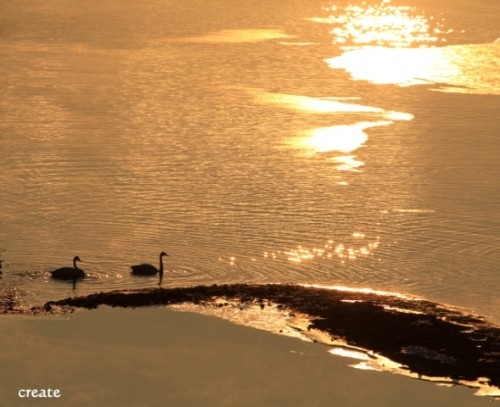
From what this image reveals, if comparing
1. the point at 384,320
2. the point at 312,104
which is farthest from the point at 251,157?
the point at 384,320

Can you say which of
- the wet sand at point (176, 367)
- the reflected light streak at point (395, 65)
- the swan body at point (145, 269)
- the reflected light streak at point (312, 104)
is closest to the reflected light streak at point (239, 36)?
the reflected light streak at point (395, 65)

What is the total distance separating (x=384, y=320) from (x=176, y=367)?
6538 mm

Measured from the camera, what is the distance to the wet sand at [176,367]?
32750 millimetres

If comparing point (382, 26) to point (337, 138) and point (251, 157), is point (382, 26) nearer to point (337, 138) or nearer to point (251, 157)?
point (337, 138)

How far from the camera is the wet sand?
32750 mm

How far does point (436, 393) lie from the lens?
3272 centimetres

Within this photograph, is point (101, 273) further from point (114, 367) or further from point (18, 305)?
point (114, 367)

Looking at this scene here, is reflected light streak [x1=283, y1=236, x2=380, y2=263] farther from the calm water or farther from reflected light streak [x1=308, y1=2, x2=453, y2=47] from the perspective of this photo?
reflected light streak [x1=308, y1=2, x2=453, y2=47]

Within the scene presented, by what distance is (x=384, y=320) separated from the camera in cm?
3756

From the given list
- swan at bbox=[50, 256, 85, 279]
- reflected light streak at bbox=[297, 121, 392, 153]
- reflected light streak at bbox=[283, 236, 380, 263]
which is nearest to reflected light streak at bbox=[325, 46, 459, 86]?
reflected light streak at bbox=[297, 121, 392, 153]

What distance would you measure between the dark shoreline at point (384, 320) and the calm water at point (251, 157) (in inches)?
59.4

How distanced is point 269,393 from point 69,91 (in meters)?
45.3

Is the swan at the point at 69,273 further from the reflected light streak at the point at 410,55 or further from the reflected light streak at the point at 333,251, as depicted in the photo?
the reflected light streak at the point at 410,55

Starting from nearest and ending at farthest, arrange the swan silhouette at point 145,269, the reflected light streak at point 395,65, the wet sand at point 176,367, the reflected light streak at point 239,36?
1. the wet sand at point 176,367
2. the swan silhouette at point 145,269
3. the reflected light streak at point 395,65
4. the reflected light streak at point 239,36
